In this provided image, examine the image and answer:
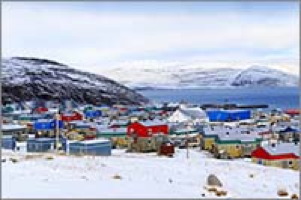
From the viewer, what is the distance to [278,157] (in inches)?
1251

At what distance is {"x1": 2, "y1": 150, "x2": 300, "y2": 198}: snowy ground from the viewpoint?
37.0 ft

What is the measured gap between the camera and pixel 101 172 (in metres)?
14.4

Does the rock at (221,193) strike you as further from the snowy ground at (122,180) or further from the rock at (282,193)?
the rock at (282,193)

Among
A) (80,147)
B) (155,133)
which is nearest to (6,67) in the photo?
(155,133)

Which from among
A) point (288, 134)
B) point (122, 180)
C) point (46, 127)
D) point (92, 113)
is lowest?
point (288, 134)

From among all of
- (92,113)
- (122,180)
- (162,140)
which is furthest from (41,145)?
(92,113)

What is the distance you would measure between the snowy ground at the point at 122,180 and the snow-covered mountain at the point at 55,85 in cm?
9826

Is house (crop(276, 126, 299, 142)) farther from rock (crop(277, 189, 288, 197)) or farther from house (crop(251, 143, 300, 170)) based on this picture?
rock (crop(277, 189, 288, 197))

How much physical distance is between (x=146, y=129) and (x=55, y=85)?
86.1m

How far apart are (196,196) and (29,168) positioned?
4737 mm

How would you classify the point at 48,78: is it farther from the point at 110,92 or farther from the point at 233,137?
the point at 233,137

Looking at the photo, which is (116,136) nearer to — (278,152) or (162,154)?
(162,154)

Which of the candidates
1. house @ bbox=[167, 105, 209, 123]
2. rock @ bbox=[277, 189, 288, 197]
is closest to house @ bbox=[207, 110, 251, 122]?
house @ bbox=[167, 105, 209, 123]

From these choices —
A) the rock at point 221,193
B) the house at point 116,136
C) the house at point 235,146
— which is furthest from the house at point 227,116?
the rock at point 221,193
